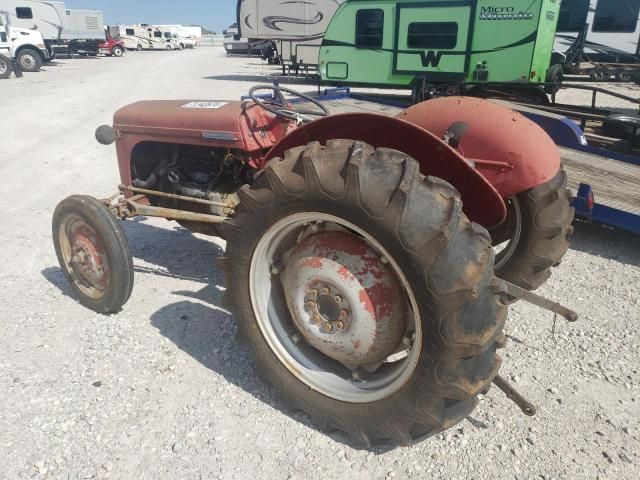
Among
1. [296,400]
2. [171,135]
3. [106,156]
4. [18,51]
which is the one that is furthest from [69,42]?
[296,400]

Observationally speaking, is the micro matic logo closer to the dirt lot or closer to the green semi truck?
the green semi truck

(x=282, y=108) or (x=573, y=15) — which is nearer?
(x=282, y=108)

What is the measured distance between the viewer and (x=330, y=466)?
6.39ft

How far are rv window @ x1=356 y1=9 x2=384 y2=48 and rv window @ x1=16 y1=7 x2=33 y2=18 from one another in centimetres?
1953

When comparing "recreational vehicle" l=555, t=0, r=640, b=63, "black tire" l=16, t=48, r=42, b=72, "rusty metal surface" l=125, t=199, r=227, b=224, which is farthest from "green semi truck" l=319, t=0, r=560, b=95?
"black tire" l=16, t=48, r=42, b=72

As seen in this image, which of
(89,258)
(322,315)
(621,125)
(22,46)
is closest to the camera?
(322,315)

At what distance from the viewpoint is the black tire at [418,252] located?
1.56m

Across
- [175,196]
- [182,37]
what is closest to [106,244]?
[175,196]

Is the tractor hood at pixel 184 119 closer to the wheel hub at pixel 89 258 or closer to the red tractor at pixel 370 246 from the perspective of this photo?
the red tractor at pixel 370 246

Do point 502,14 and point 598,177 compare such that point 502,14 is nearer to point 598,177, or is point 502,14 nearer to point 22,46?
point 598,177

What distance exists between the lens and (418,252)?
5.17 feet

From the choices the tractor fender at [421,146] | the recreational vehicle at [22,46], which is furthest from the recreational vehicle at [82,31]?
the tractor fender at [421,146]

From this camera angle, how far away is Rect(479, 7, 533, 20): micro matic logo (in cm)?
904

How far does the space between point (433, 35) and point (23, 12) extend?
2126 cm
